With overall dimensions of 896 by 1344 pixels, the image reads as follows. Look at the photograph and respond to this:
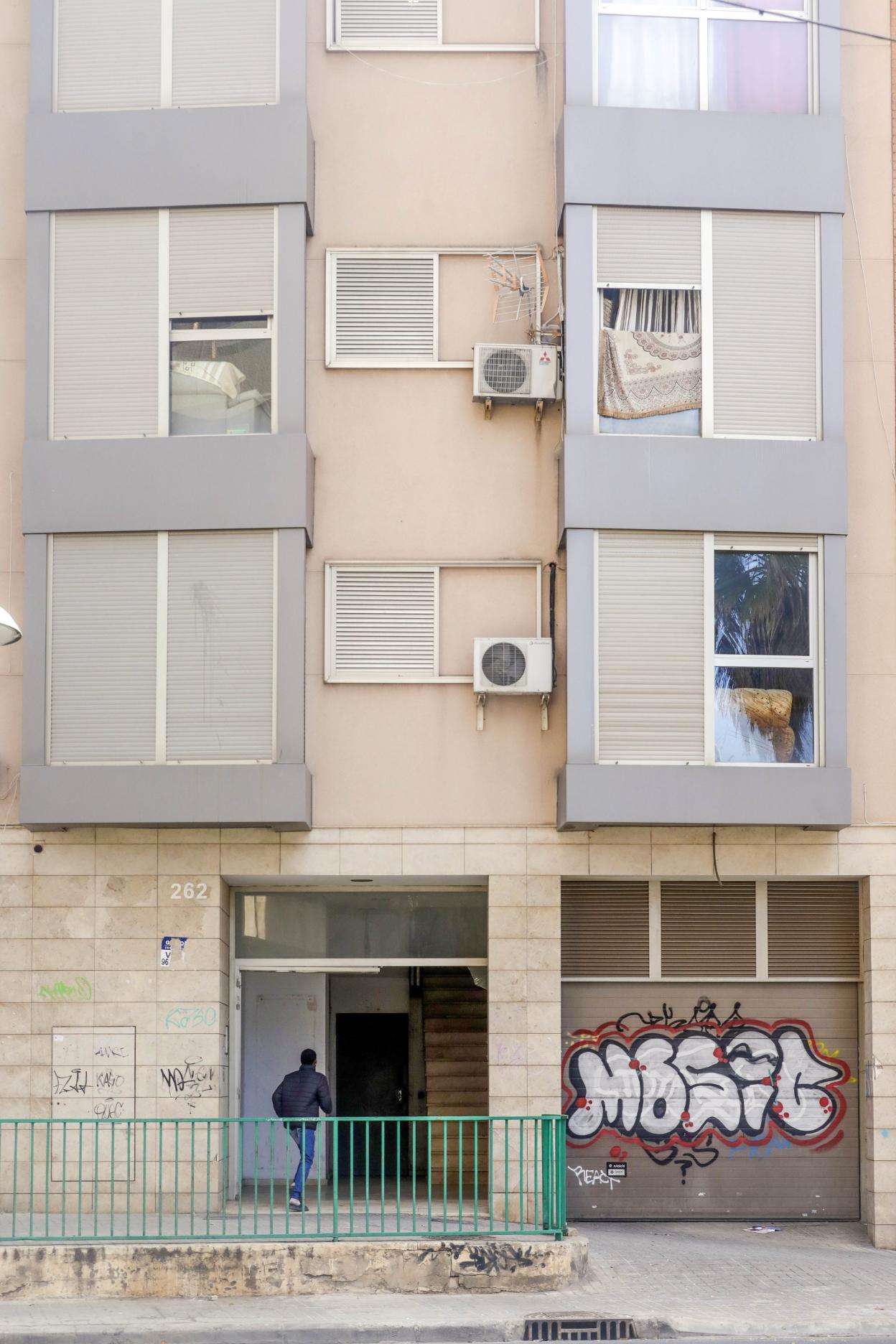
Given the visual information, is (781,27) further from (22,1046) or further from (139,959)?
(22,1046)

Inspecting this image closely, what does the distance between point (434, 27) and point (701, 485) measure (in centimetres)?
525

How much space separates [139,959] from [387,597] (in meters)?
4.06

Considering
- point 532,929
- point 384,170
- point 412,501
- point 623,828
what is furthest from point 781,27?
point 532,929

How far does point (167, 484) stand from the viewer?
15422mm

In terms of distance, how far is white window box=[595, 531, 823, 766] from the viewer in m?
15.2

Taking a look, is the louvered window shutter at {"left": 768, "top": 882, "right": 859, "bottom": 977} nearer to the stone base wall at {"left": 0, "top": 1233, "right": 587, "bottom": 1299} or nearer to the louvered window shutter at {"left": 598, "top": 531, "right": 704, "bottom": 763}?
the louvered window shutter at {"left": 598, "top": 531, "right": 704, "bottom": 763}

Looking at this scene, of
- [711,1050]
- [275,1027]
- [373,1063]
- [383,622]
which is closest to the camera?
[383,622]

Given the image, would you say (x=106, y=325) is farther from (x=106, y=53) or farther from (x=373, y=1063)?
(x=373, y=1063)

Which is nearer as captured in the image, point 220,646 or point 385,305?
point 220,646

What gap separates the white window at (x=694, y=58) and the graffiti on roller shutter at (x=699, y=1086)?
8.76 m

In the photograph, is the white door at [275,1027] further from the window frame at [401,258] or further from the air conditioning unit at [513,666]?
the window frame at [401,258]

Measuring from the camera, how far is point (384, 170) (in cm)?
1620

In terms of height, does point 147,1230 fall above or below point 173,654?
below

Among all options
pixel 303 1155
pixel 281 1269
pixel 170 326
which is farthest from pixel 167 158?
pixel 281 1269
